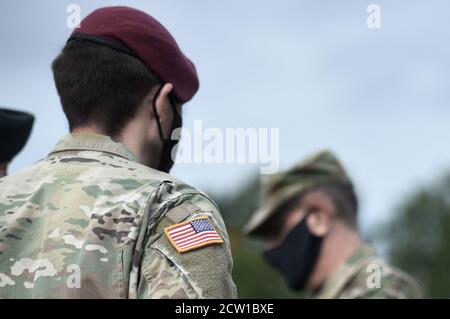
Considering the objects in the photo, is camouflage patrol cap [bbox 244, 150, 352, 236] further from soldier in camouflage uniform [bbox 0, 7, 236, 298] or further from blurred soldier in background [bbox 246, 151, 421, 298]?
soldier in camouflage uniform [bbox 0, 7, 236, 298]

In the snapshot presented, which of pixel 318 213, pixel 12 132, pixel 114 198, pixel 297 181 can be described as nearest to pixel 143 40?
pixel 114 198

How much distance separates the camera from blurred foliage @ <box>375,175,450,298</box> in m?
62.1

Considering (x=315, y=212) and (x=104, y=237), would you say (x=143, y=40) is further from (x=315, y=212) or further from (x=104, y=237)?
(x=315, y=212)

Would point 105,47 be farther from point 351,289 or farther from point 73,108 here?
point 351,289

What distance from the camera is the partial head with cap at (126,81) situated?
12.5 feet

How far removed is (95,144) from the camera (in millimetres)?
3740

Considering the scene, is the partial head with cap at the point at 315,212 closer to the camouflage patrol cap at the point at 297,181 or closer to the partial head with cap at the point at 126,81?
the camouflage patrol cap at the point at 297,181

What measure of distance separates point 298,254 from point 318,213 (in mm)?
304

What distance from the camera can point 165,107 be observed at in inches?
153

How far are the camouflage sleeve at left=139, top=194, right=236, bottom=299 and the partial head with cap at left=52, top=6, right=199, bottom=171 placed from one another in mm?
450

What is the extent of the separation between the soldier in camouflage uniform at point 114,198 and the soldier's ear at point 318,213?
118 inches

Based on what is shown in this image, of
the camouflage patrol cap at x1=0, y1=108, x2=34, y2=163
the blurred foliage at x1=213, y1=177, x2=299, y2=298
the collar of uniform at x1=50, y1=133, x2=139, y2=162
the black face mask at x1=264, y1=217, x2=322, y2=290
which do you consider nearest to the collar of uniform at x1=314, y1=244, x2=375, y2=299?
the black face mask at x1=264, y1=217, x2=322, y2=290

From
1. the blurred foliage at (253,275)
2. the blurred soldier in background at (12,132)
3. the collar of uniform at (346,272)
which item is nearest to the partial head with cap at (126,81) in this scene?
the blurred soldier in background at (12,132)
